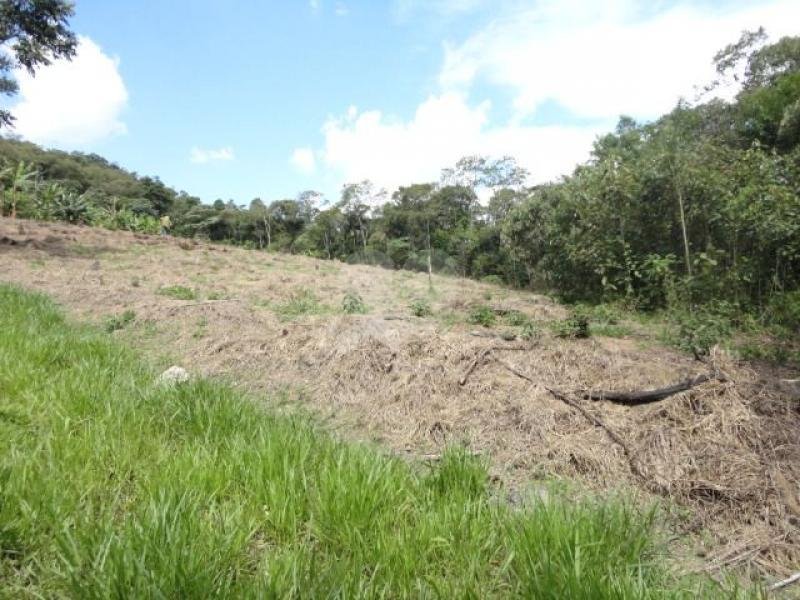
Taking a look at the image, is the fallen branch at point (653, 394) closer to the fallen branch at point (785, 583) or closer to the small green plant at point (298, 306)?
the fallen branch at point (785, 583)

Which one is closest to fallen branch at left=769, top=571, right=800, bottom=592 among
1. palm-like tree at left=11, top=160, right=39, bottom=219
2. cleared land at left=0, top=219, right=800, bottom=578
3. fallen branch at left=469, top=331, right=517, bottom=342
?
cleared land at left=0, top=219, right=800, bottom=578

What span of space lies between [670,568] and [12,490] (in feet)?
9.35

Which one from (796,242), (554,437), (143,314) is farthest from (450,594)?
(796,242)

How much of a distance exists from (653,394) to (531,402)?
91 cm

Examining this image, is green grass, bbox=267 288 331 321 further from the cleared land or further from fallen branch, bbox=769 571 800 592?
fallen branch, bbox=769 571 800 592

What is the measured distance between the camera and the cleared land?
2.70m

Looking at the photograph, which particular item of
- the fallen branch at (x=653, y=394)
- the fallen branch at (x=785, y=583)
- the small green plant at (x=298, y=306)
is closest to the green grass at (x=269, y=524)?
the fallen branch at (x=785, y=583)

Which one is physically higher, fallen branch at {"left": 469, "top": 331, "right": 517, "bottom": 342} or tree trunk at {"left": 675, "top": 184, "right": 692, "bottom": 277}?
tree trunk at {"left": 675, "top": 184, "right": 692, "bottom": 277}

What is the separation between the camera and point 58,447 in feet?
8.65

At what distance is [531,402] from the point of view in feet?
12.8

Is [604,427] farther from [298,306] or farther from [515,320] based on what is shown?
[298,306]

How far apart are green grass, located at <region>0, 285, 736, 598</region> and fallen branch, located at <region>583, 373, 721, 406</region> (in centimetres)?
165

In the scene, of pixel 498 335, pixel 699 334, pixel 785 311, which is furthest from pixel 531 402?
pixel 785 311

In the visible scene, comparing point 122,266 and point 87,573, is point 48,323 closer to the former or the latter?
point 87,573
